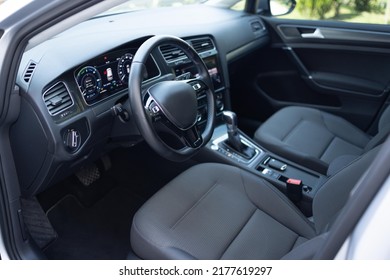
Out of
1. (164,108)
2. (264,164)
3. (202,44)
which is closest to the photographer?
(164,108)

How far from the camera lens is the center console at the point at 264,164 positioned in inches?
72.1

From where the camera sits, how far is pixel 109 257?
1923mm

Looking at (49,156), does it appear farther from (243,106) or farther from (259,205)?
(243,106)

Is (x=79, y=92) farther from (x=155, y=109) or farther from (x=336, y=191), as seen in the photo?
(x=336, y=191)

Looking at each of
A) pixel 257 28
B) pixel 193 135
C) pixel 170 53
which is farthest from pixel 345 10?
pixel 193 135

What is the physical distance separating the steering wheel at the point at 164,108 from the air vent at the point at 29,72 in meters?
0.33

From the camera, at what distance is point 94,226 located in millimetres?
2082

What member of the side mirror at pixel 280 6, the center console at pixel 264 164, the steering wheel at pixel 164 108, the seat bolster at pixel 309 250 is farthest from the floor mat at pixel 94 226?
the side mirror at pixel 280 6

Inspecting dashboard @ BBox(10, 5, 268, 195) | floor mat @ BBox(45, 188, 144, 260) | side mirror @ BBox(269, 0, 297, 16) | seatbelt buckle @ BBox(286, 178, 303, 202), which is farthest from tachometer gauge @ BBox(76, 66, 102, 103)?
side mirror @ BBox(269, 0, 297, 16)

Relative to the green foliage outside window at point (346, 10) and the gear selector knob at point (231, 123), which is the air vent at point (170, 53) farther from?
the green foliage outside window at point (346, 10)

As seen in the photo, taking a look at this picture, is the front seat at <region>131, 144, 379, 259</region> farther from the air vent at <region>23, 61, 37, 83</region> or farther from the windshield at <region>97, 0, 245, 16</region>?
the windshield at <region>97, 0, 245, 16</region>

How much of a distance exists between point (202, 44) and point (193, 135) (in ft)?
2.81

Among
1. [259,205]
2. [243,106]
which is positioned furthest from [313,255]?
[243,106]

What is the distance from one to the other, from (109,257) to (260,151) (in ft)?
2.94
